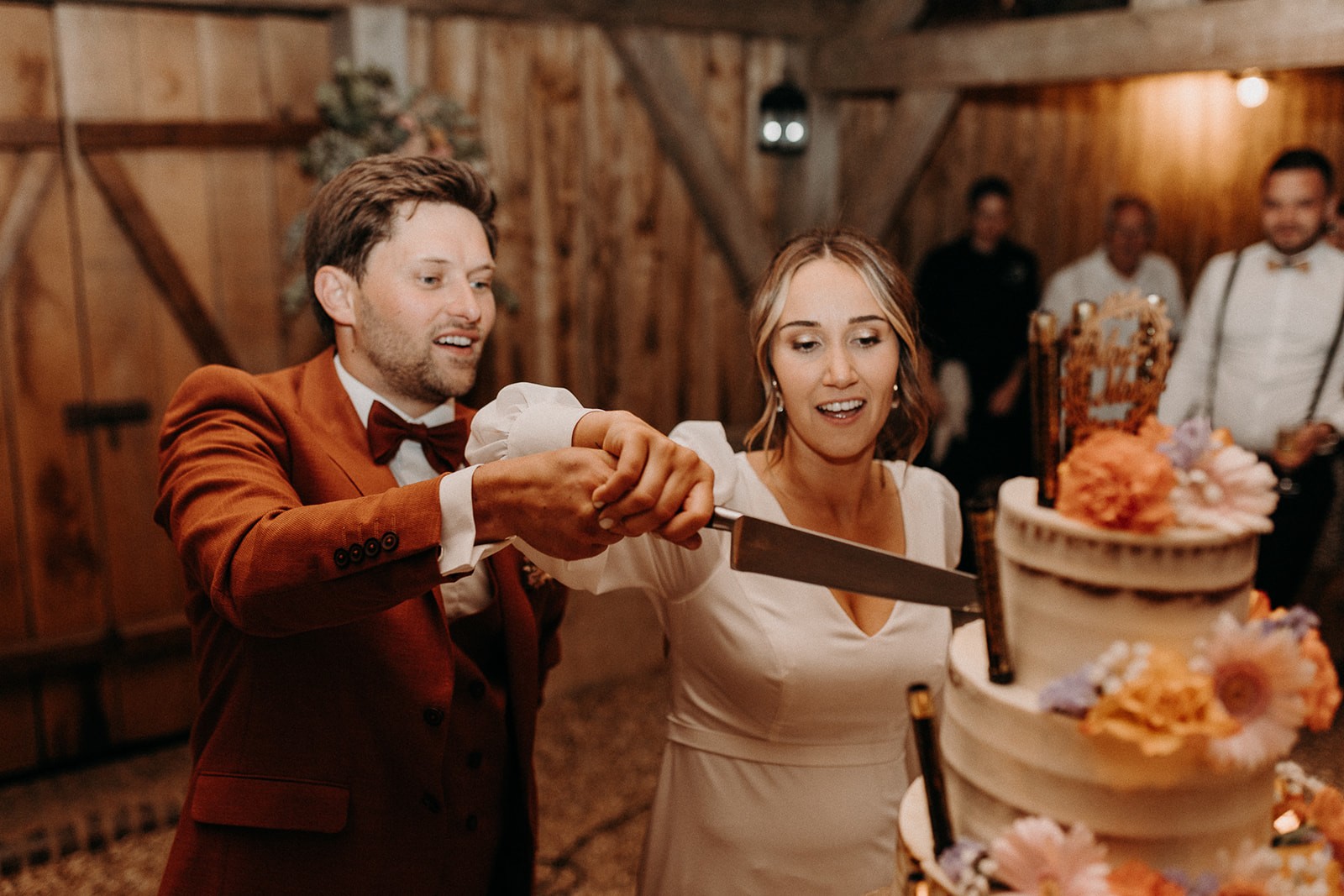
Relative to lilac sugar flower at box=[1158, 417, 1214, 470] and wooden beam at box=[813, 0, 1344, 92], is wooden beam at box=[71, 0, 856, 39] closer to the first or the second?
wooden beam at box=[813, 0, 1344, 92]

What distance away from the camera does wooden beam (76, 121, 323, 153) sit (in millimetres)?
3484

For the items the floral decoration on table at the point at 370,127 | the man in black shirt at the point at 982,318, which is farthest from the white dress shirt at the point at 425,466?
the man in black shirt at the point at 982,318

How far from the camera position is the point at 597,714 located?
427cm

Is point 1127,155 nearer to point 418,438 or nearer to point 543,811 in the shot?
point 543,811

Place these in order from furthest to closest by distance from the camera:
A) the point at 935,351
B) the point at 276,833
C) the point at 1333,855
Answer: the point at 935,351
the point at 276,833
the point at 1333,855

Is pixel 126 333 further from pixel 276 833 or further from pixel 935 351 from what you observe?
pixel 935 351

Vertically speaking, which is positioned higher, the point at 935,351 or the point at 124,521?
the point at 935,351

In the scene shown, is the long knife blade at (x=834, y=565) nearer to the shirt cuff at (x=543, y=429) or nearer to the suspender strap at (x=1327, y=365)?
the shirt cuff at (x=543, y=429)

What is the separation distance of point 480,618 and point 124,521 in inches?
99.6

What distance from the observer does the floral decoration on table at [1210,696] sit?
3.47 feet

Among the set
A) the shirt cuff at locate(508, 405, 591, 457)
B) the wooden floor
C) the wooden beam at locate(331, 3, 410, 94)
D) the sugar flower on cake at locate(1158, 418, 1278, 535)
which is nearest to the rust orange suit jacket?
the shirt cuff at locate(508, 405, 591, 457)

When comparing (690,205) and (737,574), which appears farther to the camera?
(690,205)

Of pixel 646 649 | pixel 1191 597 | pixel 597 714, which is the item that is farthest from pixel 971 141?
pixel 1191 597

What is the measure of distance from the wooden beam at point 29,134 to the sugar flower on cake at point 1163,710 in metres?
3.54
